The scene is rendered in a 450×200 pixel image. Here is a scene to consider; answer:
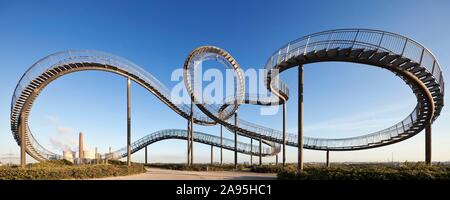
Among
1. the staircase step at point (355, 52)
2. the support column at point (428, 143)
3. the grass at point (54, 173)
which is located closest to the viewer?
the grass at point (54, 173)

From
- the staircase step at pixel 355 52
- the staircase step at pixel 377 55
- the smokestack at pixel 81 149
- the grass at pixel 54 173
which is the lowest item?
the grass at pixel 54 173

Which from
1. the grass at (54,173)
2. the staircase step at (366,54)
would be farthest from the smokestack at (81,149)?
the staircase step at (366,54)

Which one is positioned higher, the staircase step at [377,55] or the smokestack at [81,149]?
the staircase step at [377,55]

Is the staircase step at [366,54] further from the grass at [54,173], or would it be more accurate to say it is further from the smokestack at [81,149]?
the smokestack at [81,149]

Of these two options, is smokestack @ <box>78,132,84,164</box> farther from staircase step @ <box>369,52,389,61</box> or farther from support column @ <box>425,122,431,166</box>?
support column @ <box>425,122,431,166</box>

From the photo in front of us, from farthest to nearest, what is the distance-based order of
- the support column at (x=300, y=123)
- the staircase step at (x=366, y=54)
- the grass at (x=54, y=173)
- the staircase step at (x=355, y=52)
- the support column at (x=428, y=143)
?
the support column at (x=428, y=143), the support column at (x=300, y=123), the staircase step at (x=355, y=52), the staircase step at (x=366, y=54), the grass at (x=54, y=173)

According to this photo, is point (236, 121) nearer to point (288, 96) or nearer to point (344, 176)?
point (288, 96)

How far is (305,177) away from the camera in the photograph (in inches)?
608

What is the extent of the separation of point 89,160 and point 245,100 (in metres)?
14.1

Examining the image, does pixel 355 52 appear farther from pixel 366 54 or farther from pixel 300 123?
pixel 300 123

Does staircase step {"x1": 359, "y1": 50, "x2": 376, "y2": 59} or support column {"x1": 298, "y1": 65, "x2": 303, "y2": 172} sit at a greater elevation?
staircase step {"x1": 359, "y1": 50, "x2": 376, "y2": 59}

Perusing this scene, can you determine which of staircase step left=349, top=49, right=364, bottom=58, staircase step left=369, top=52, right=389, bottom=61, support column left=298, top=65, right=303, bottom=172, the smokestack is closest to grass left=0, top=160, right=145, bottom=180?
the smokestack

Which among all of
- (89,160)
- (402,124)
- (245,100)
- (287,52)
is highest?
(287,52)
